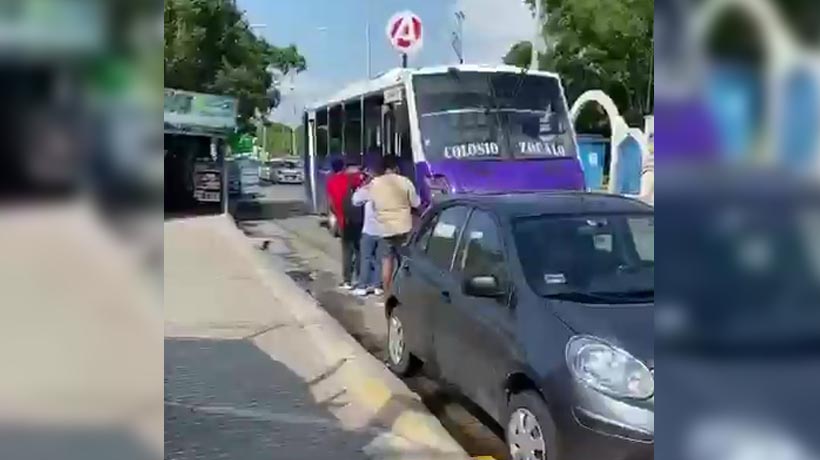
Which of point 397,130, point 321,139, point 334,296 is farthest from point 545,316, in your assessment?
point 321,139

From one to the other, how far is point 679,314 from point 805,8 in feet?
1.91

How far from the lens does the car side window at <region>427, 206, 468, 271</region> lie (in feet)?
21.8

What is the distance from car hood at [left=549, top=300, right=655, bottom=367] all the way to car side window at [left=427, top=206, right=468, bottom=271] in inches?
63.1

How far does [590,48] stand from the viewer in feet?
138

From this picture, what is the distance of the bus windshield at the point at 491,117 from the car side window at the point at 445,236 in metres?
7.09

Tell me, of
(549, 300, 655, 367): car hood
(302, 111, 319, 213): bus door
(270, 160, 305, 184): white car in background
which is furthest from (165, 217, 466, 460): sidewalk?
(270, 160, 305, 184): white car in background

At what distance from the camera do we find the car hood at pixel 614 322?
4.62 m

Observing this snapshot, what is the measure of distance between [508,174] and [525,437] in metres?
9.11

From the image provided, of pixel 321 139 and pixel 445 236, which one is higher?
pixel 321 139

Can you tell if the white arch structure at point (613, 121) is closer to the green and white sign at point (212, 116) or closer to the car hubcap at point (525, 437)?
the green and white sign at point (212, 116)

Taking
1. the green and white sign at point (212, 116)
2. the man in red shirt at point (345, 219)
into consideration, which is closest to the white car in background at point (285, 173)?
the green and white sign at point (212, 116)

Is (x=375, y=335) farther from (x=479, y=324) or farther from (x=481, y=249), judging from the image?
(x=479, y=324)

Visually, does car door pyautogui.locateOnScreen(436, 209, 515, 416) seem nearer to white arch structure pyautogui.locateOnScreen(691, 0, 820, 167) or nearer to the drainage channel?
the drainage channel

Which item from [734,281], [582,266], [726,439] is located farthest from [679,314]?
[582,266]
